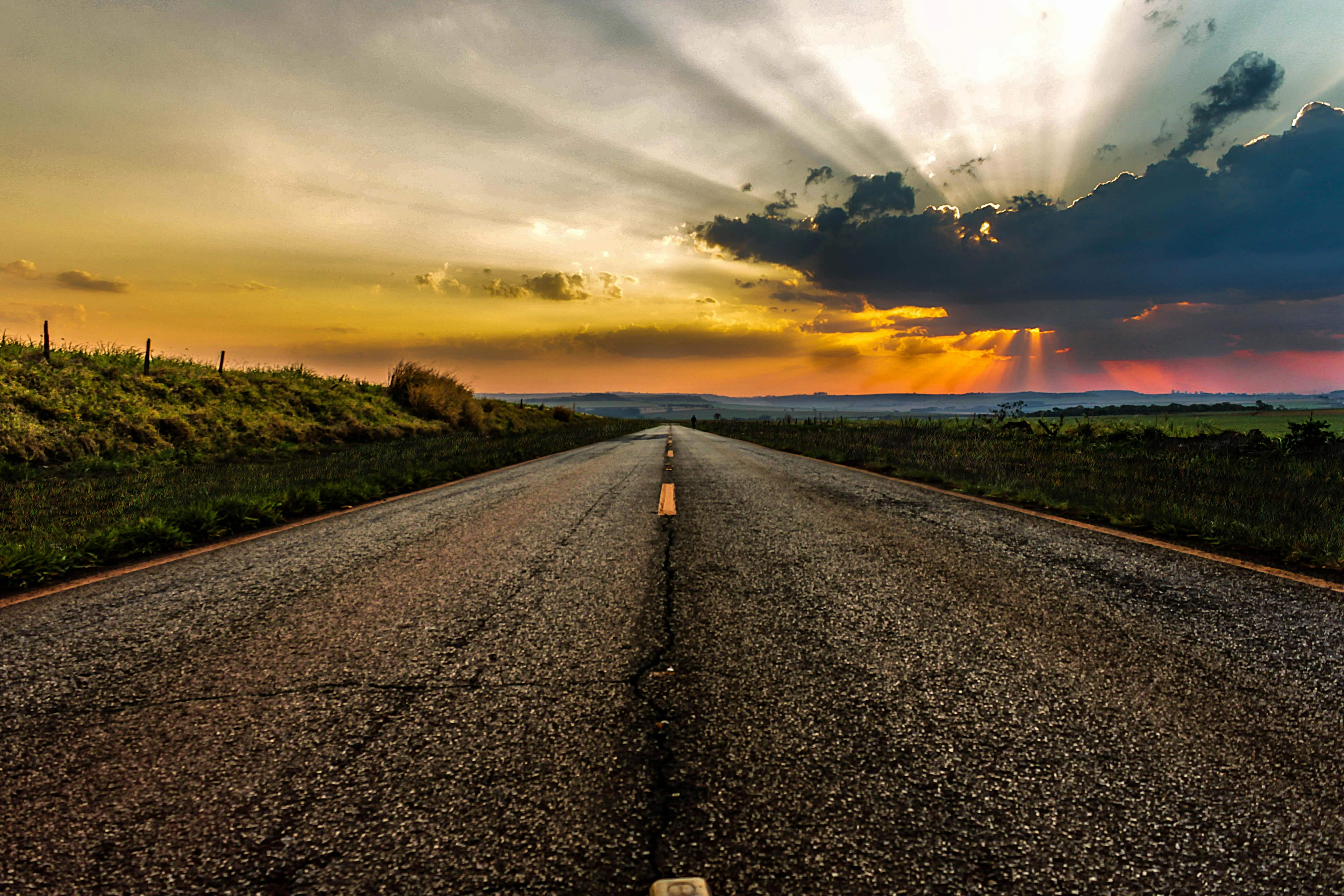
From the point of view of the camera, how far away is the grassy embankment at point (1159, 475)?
5.88 metres

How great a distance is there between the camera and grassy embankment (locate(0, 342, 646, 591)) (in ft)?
19.2

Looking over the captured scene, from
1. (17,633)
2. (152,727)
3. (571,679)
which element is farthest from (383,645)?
(17,633)

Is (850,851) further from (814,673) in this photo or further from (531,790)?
(814,673)

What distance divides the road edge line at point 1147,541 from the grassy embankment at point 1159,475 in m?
0.29

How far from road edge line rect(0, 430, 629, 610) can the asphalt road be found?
25 cm

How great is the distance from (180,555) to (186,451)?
1302 centimetres

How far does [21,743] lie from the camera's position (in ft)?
7.18

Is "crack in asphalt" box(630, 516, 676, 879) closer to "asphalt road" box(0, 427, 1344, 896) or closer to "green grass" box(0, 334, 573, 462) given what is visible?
"asphalt road" box(0, 427, 1344, 896)

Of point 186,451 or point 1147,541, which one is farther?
point 186,451

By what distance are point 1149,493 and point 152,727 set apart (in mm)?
10915

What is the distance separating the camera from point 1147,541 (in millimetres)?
5898

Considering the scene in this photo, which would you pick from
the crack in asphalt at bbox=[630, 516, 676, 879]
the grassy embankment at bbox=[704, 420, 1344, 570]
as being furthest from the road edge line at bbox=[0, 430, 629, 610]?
the grassy embankment at bbox=[704, 420, 1344, 570]

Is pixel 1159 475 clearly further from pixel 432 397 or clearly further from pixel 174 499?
pixel 432 397

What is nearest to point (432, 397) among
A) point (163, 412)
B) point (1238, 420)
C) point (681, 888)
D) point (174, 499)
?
point (163, 412)
